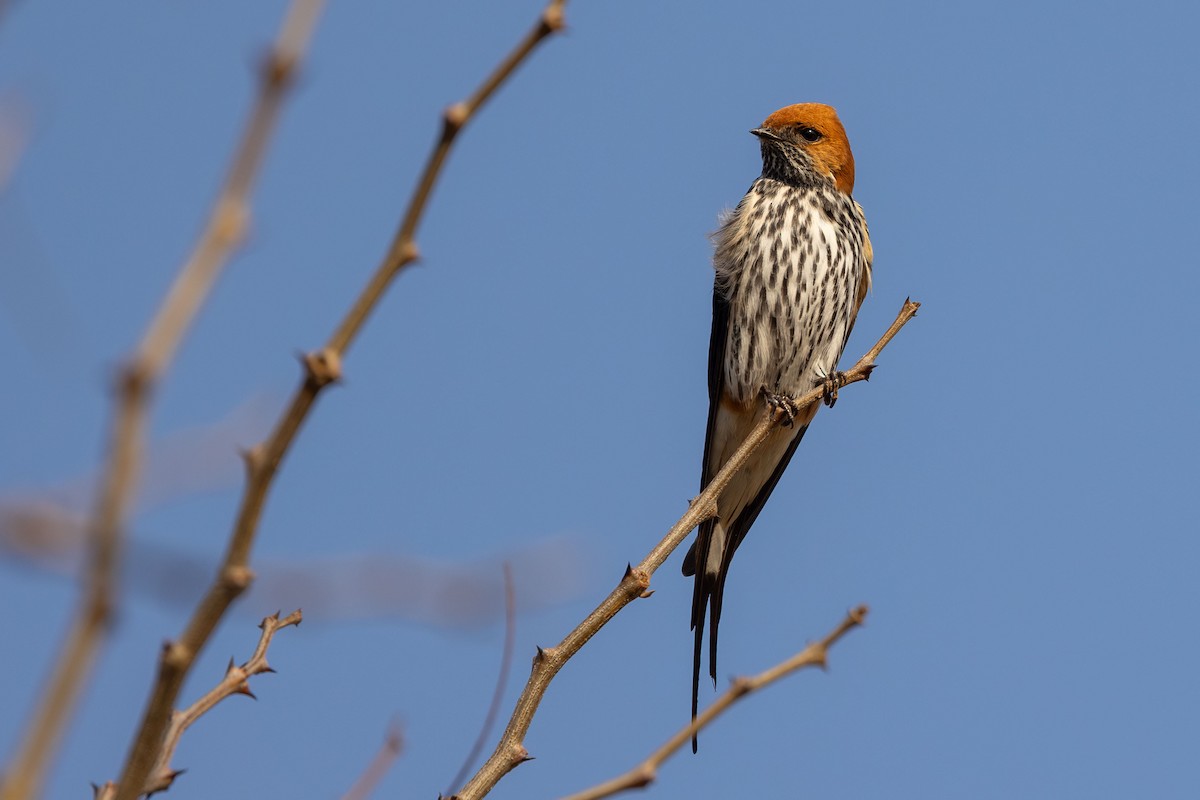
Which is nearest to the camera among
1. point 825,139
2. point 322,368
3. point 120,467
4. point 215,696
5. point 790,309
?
point 120,467

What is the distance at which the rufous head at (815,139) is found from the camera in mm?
7941

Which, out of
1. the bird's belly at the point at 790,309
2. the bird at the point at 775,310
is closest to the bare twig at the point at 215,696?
the bird at the point at 775,310

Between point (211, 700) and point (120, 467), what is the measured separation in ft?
6.08

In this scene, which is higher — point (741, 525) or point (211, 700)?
point (741, 525)

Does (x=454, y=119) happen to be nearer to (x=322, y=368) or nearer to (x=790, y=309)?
(x=322, y=368)

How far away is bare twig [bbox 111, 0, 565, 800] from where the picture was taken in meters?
1.28

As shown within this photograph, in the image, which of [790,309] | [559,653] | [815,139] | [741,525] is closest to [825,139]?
[815,139]

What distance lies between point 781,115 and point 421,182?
7118 mm

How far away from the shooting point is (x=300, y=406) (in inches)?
50.6

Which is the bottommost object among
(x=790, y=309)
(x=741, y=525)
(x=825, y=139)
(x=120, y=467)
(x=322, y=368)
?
(x=120, y=467)

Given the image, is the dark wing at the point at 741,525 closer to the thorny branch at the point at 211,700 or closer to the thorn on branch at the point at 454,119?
the thorny branch at the point at 211,700

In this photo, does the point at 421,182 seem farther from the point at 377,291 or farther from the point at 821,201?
the point at 821,201

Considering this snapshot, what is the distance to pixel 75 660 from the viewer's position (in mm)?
953

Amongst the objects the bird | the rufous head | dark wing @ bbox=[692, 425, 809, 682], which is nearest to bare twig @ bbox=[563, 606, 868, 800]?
dark wing @ bbox=[692, 425, 809, 682]
